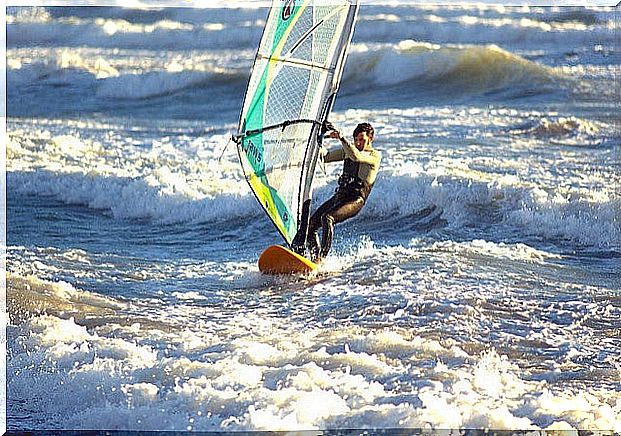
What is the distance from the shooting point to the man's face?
4.07 m

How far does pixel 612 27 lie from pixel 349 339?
1.90 meters

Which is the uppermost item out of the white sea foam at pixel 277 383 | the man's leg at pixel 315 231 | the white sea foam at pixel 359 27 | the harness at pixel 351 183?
the white sea foam at pixel 359 27

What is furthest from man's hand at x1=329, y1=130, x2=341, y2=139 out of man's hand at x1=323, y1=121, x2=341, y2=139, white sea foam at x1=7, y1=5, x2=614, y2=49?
white sea foam at x1=7, y1=5, x2=614, y2=49

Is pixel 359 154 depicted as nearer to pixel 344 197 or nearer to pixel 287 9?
pixel 344 197

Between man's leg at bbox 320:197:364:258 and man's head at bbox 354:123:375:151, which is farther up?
man's head at bbox 354:123:375:151

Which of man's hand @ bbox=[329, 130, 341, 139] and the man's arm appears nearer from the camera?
man's hand @ bbox=[329, 130, 341, 139]

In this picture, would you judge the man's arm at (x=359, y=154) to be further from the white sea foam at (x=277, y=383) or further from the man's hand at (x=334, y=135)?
the white sea foam at (x=277, y=383)

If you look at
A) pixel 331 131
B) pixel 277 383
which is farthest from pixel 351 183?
pixel 277 383

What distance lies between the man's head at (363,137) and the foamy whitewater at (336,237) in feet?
0.56

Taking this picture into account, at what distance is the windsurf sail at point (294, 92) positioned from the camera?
151 inches

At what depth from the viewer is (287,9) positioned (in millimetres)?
3855

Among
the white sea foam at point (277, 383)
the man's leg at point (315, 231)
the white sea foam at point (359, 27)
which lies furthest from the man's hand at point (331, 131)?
the white sea foam at point (359, 27)

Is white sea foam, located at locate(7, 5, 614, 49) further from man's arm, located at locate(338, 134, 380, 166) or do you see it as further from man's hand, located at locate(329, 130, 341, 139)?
man's hand, located at locate(329, 130, 341, 139)

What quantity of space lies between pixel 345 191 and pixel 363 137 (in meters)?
0.21
